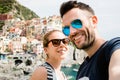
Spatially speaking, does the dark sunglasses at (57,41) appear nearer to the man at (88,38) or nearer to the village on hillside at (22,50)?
the man at (88,38)

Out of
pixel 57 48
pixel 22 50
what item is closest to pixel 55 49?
pixel 57 48

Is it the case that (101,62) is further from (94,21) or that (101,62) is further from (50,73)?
(50,73)

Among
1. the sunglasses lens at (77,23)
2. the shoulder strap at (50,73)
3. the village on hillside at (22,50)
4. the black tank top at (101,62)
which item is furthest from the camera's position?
the village on hillside at (22,50)

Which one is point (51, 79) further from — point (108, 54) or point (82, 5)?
point (108, 54)

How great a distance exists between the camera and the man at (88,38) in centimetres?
166

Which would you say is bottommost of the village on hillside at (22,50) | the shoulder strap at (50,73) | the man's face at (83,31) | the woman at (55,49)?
the village on hillside at (22,50)

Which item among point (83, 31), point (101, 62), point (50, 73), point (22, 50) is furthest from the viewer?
point (22, 50)

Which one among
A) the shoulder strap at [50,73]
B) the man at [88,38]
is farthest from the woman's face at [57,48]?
the man at [88,38]

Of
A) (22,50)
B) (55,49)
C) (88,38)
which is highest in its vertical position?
(88,38)

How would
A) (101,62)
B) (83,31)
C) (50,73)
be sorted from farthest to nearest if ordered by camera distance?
(50,73) → (83,31) → (101,62)

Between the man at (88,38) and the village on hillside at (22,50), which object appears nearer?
the man at (88,38)

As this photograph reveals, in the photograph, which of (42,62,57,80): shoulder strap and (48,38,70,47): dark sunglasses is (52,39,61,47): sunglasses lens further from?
(42,62,57,80): shoulder strap

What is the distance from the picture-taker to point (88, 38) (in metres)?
1.76

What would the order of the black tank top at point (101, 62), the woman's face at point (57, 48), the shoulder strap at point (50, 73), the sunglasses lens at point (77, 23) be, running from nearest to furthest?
the black tank top at point (101, 62) < the sunglasses lens at point (77, 23) < the shoulder strap at point (50, 73) < the woman's face at point (57, 48)
